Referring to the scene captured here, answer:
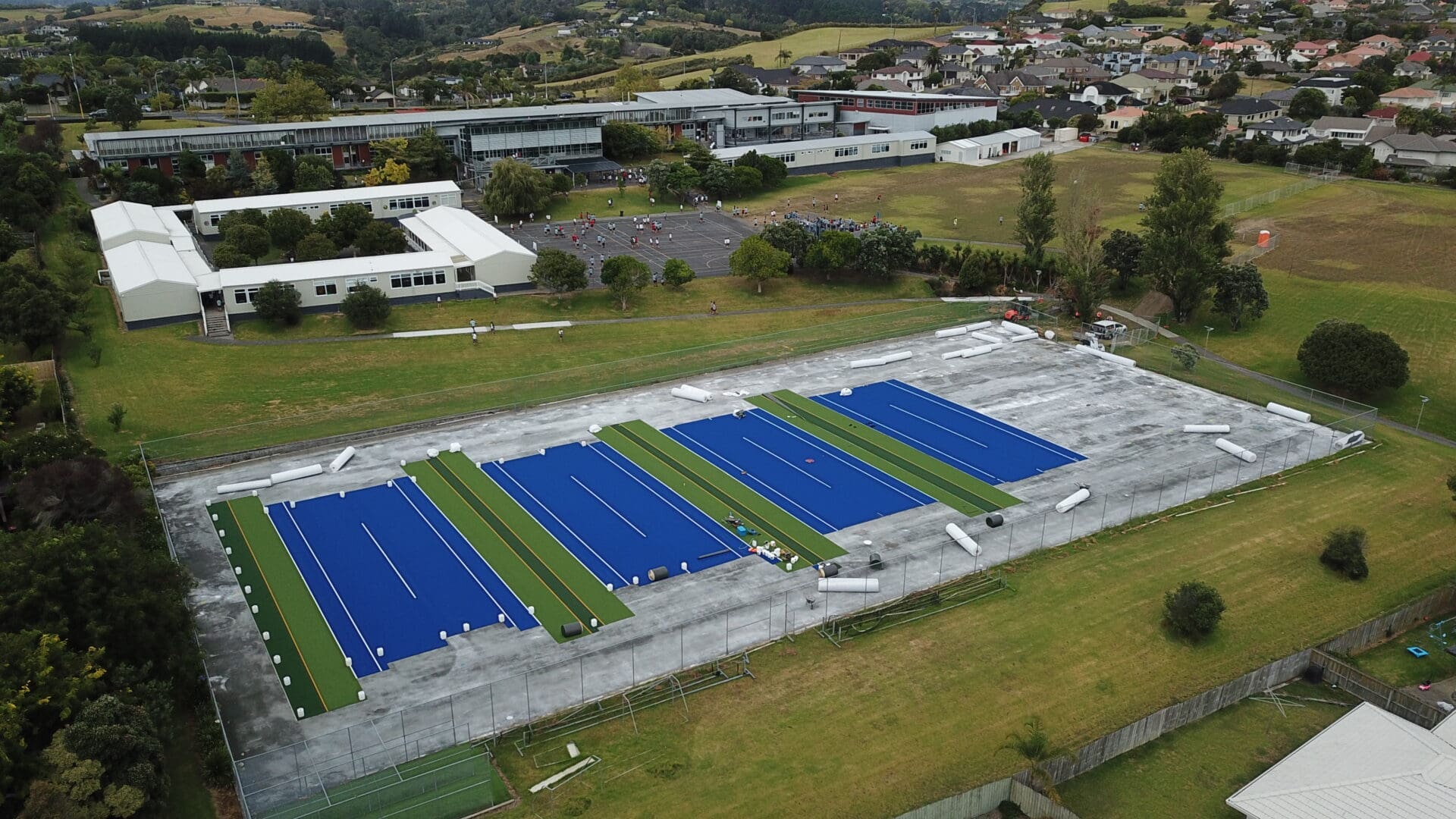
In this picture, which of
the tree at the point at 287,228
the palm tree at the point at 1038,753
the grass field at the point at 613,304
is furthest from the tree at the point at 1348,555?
the tree at the point at 287,228

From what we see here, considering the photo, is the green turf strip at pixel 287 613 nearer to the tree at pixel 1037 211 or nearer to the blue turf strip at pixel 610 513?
the blue turf strip at pixel 610 513

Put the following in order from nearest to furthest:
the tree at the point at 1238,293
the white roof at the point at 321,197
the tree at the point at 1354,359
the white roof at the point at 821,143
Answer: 1. the tree at the point at 1354,359
2. the tree at the point at 1238,293
3. the white roof at the point at 321,197
4. the white roof at the point at 821,143

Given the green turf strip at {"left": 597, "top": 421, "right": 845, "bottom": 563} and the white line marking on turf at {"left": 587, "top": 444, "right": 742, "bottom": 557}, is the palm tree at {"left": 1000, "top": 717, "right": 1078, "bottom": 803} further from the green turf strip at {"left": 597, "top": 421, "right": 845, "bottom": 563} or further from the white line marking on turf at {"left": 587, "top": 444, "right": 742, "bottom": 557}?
the white line marking on turf at {"left": 587, "top": 444, "right": 742, "bottom": 557}

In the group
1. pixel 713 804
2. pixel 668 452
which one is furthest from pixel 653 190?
pixel 713 804

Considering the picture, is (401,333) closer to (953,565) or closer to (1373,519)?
(953,565)

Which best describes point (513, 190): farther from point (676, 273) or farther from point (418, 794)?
point (418, 794)
